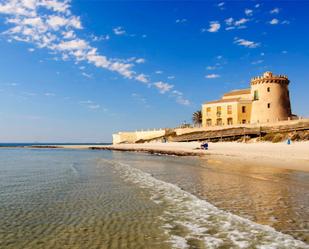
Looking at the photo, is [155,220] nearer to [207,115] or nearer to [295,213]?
[295,213]

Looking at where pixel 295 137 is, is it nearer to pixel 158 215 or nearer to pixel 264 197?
pixel 264 197

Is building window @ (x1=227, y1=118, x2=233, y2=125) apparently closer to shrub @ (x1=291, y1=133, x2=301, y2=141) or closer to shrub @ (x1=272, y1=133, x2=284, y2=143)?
shrub @ (x1=272, y1=133, x2=284, y2=143)

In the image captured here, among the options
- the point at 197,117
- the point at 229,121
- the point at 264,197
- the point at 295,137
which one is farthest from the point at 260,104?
the point at 264,197

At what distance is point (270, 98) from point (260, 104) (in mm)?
2230

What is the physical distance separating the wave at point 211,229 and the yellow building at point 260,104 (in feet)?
189

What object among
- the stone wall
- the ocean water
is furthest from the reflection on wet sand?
the stone wall

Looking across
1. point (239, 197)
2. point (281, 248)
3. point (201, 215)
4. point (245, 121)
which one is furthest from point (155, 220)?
point (245, 121)

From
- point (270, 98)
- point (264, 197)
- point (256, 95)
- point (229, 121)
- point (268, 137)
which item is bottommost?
point (264, 197)

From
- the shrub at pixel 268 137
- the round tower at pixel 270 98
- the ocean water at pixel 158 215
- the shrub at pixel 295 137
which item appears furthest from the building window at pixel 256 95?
the ocean water at pixel 158 215

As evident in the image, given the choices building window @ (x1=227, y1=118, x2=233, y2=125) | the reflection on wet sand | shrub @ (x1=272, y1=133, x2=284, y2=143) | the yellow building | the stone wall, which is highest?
the yellow building

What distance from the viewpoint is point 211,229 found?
8.34m

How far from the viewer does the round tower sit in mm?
67000

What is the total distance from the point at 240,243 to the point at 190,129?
228 ft

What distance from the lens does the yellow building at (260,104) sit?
67.0m
